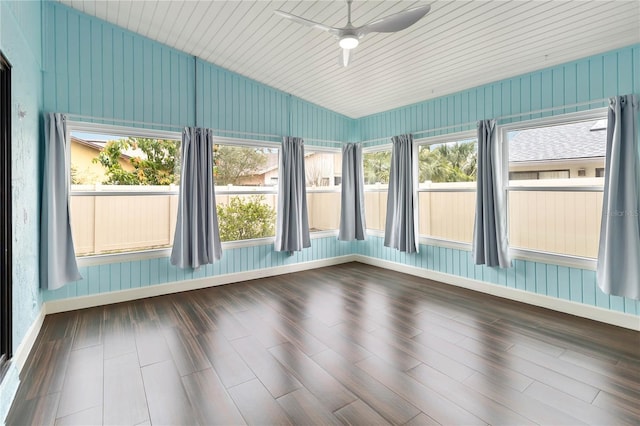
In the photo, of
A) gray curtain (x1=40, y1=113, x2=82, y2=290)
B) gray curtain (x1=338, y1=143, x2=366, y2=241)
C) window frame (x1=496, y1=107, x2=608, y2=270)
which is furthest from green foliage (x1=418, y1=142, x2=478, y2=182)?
gray curtain (x1=40, y1=113, x2=82, y2=290)

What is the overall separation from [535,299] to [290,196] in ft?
11.3

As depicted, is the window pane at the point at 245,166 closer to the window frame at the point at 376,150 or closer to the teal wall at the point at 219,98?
the teal wall at the point at 219,98

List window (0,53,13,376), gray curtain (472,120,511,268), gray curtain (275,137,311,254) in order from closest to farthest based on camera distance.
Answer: window (0,53,13,376)
gray curtain (472,120,511,268)
gray curtain (275,137,311,254)

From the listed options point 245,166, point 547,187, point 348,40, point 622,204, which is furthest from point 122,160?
point 622,204

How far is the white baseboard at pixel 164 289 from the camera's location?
11.3ft

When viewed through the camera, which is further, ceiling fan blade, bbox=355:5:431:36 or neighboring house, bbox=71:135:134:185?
neighboring house, bbox=71:135:134:185

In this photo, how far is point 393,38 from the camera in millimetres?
3281

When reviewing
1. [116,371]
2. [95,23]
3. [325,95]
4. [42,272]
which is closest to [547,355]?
[116,371]

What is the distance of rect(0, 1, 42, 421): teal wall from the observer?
2.25 meters

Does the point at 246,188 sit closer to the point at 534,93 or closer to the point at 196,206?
the point at 196,206

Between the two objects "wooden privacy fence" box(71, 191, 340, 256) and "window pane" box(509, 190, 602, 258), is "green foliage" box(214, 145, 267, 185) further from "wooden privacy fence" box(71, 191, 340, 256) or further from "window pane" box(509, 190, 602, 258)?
"window pane" box(509, 190, 602, 258)

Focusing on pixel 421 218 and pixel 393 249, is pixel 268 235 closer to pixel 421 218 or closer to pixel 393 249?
pixel 393 249

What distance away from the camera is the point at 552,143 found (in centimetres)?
352

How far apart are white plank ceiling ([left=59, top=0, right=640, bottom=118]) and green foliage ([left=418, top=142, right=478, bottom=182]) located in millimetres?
776
